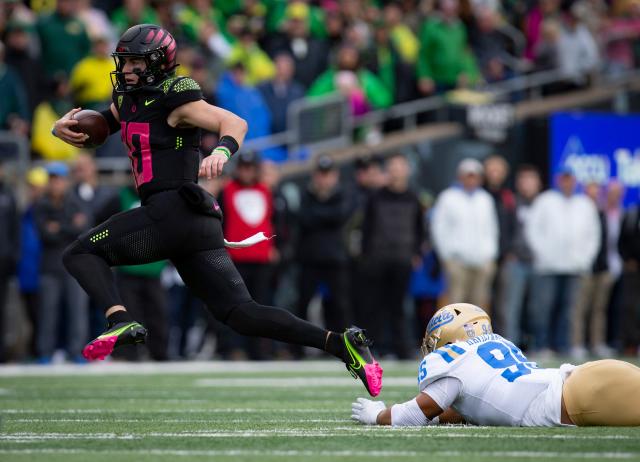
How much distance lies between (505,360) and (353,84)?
1023 cm

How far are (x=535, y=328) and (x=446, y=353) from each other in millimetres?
9103

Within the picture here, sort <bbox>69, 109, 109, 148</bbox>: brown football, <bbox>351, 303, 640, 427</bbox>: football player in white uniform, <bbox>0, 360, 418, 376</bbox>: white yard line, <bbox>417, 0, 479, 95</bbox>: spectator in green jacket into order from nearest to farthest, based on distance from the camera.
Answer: <bbox>351, 303, 640, 427</bbox>: football player in white uniform
<bbox>69, 109, 109, 148</bbox>: brown football
<bbox>0, 360, 418, 376</bbox>: white yard line
<bbox>417, 0, 479, 95</bbox>: spectator in green jacket

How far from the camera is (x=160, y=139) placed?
7242 mm

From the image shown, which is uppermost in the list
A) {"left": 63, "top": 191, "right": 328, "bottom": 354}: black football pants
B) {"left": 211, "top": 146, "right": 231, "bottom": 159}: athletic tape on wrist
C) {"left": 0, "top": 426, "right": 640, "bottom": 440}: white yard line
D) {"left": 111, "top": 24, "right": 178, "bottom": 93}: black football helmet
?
{"left": 111, "top": 24, "right": 178, "bottom": 93}: black football helmet

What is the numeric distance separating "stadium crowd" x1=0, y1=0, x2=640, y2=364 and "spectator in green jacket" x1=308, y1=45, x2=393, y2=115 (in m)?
0.03

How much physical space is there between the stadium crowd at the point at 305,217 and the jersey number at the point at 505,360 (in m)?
7.72

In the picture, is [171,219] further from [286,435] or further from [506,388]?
[506,388]

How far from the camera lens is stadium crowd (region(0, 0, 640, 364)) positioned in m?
14.2

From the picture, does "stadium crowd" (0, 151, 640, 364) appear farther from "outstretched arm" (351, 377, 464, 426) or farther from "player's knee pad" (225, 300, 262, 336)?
"outstretched arm" (351, 377, 464, 426)

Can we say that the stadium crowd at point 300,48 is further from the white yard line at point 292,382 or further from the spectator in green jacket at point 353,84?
the white yard line at point 292,382

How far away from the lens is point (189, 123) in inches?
285

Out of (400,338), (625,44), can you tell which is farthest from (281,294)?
(625,44)

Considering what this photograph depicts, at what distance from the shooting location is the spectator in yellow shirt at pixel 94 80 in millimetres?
14656

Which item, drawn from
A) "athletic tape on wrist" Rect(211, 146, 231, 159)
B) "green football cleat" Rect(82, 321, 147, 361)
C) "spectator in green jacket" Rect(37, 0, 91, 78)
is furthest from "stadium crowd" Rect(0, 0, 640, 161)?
"green football cleat" Rect(82, 321, 147, 361)
